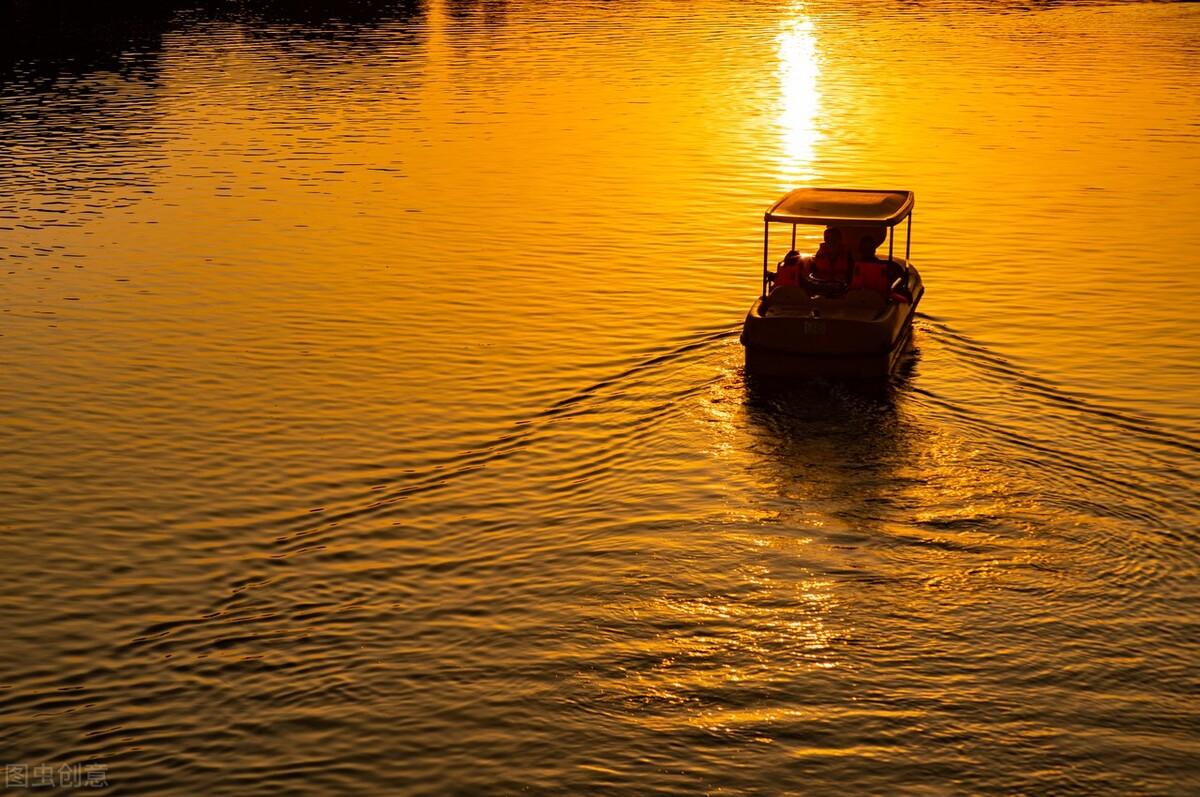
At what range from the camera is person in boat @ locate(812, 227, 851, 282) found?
22688mm

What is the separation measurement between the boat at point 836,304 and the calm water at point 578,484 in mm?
543

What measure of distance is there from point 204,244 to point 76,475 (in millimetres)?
13226

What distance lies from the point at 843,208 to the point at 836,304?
7.48 feet

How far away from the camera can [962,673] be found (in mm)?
13953

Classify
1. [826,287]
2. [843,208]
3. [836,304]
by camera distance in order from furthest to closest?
[843,208] → [826,287] → [836,304]

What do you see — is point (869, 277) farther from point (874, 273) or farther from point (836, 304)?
point (836, 304)

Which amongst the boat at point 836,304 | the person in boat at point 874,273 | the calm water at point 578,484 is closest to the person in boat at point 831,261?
the boat at point 836,304

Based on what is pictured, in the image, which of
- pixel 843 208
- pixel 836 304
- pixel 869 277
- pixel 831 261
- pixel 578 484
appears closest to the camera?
pixel 578 484

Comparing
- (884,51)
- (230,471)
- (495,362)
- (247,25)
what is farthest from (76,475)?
(247,25)

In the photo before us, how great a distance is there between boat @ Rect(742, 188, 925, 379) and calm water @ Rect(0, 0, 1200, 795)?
0.54m

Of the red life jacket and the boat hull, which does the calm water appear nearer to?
the boat hull

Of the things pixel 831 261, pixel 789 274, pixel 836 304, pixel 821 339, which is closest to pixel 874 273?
pixel 831 261

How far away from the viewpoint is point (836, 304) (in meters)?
21.9

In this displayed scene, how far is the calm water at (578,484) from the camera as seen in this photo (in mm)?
13141
